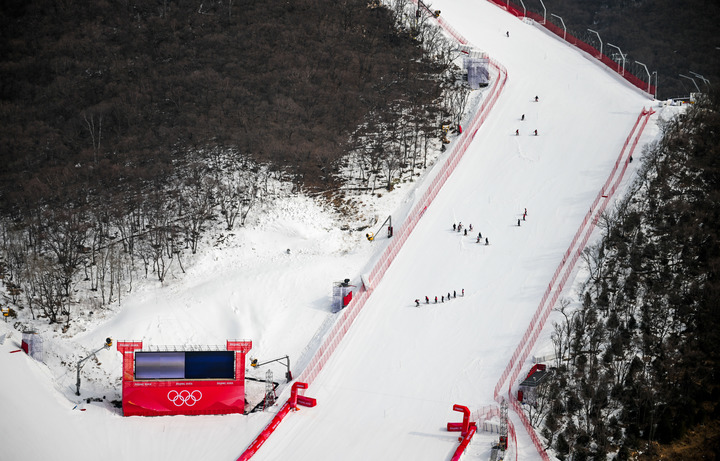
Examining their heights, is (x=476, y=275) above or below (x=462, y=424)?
above

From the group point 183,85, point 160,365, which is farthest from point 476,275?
point 183,85

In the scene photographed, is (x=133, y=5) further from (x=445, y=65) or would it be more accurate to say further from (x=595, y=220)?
(x=595, y=220)

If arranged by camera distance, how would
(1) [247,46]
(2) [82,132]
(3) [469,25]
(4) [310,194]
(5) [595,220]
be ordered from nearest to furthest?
(5) [595,220], (4) [310,194], (2) [82,132], (1) [247,46], (3) [469,25]

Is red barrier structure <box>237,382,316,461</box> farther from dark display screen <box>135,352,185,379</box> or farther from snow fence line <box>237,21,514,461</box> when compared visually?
dark display screen <box>135,352,185,379</box>

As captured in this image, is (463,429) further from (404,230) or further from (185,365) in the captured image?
(404,230)

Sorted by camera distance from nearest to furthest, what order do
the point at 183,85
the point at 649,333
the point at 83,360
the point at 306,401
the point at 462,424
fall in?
the point at 462,424 < the point at 306,401 < the point at 83,360 < the point at 649,333 < the point at 183,85

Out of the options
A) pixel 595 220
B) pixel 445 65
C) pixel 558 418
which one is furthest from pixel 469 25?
pixel 558 418

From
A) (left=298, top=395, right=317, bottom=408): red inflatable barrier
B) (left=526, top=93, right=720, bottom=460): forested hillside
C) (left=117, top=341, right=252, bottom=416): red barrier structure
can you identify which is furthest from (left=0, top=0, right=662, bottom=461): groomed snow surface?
(left=526, top=93, right=720, bottom=460): forested hillside

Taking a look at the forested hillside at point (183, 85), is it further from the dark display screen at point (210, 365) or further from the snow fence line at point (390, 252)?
the dark display screen at point (210, 365)

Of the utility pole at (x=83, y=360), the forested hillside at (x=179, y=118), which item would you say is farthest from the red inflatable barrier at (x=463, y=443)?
the forested hillside at (x=179, y=118)
